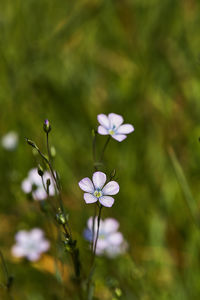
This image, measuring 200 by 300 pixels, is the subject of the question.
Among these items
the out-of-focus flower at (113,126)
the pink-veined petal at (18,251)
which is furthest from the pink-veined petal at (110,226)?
the out-of-focus flower at (113,126)

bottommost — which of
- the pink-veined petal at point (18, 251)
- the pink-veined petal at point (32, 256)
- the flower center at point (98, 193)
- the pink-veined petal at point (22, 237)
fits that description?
the flower center at point (98, 193)

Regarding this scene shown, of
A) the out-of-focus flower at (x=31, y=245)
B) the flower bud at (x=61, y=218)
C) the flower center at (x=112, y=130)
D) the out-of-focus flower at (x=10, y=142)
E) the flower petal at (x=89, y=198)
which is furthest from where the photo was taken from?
the out-of-focus flower at (x=10, y=142)

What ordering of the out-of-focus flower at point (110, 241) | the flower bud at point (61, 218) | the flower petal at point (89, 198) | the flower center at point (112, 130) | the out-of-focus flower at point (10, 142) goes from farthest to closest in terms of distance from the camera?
the out-of-focus flower at point (10, 142) < the out-of-focus flower at point (110, 241) < the flower center at point (112, 130) < the flower bud at point (61, 218) < the flower petal at point (89, 198)

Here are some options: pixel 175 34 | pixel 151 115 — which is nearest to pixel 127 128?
pixel 151 115

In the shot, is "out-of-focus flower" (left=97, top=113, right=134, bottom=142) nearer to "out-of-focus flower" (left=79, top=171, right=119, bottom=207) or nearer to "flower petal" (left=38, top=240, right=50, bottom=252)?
"out-of-focus flower" (left=79, top=171, right=119, bottom=207)

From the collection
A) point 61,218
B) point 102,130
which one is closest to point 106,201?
point 61,218

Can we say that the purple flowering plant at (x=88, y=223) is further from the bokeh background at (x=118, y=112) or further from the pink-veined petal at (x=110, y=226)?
the bokeh background at (x=118, y=112)

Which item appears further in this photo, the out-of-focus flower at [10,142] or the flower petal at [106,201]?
the out-of-focus flower at [10,142]
